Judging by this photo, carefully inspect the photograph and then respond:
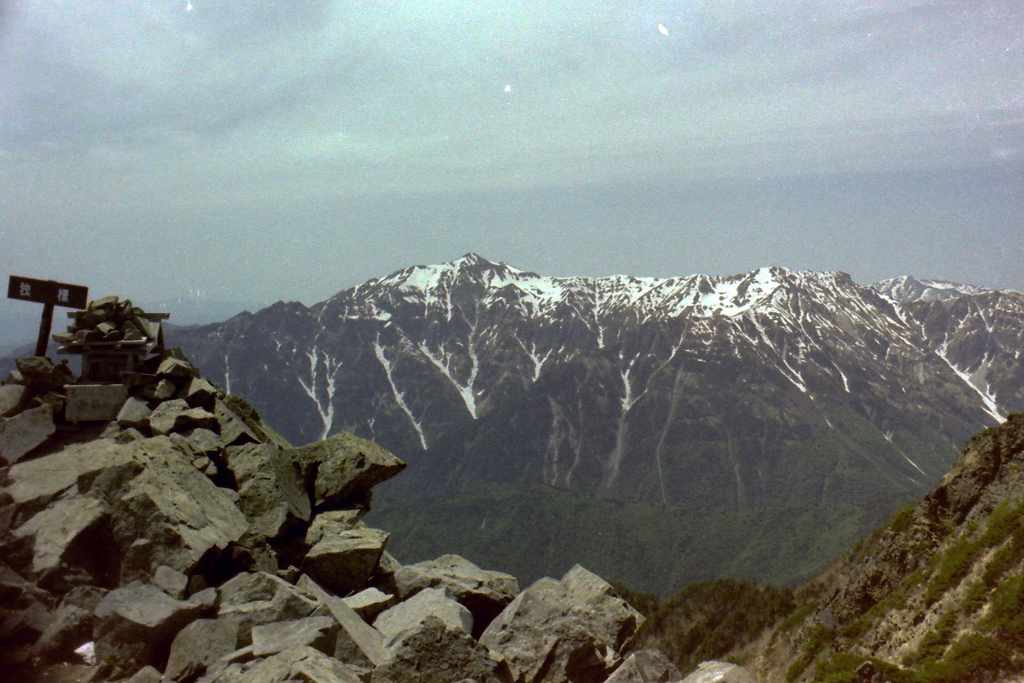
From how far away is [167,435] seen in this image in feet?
65.6

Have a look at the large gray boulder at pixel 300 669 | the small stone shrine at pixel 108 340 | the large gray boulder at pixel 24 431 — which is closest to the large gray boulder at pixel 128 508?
the large gray boulder at pixel 24 431

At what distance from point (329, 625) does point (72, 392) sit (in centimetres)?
1402

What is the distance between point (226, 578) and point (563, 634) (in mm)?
8844

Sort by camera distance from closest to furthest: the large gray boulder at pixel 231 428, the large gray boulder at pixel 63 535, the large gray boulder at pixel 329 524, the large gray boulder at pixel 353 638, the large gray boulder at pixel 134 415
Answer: the large gray boulder at pixel 353 638 < the large gray boulder at pixel 63 535 < the large gray boulder at pixel 329 524 < the large gray boulder at pixel 134 415 < the large gray boulder at pixel 231 428

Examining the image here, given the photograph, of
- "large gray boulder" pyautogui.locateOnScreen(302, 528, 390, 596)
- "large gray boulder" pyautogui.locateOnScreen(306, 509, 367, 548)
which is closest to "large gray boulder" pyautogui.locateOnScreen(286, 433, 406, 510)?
"large gray boulder" pyautogui.locateOnScreen(306, 509, 367, 548)

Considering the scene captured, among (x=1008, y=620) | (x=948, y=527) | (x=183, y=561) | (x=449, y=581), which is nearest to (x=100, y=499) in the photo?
(x=183, y=561)

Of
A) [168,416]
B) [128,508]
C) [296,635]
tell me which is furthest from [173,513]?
[168,416]

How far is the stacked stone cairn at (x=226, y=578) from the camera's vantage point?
41.9 feet

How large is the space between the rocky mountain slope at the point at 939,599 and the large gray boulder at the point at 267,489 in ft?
48.8

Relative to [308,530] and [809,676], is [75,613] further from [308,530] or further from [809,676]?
[809,676]

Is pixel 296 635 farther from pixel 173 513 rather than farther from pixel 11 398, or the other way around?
pixel 11 398

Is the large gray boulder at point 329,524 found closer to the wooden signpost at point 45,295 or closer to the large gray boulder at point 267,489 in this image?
the large gray boulder at point 267,489

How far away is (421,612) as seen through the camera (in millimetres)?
16297

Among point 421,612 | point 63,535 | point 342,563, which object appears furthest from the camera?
point 342,563
